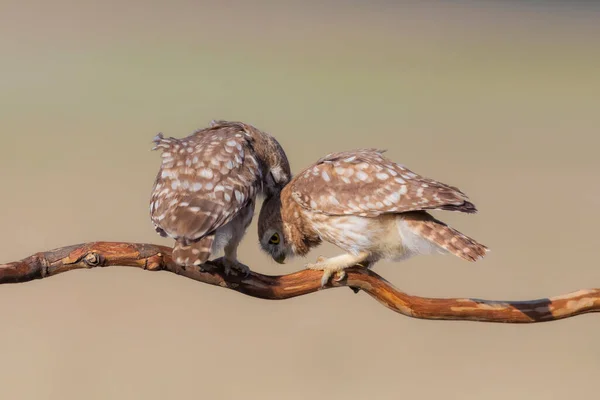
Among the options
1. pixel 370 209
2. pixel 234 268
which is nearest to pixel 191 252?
pixel 234 268

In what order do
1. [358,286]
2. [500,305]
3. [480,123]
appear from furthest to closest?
[480,123] < [358,286] < [500,305]

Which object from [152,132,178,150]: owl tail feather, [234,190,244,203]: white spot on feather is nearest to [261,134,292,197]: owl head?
[152,132,178,150]: owl tail feather

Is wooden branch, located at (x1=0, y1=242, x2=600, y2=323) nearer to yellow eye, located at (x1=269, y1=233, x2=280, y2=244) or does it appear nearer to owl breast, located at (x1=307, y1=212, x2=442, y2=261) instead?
owl breast, located at (x1=307, y1=212, x2=442, y2=261)

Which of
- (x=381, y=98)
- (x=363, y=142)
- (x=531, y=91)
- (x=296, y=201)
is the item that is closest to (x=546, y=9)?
(x=531, y=91)

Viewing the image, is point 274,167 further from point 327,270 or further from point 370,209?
point 327,270

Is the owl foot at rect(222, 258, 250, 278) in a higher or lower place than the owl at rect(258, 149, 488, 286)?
lower

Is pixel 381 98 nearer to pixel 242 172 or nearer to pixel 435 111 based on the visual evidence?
pixel 435 111

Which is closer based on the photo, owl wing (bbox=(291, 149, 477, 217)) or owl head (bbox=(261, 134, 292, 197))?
owl wing (bbox=(291, 149, 477, 217))
